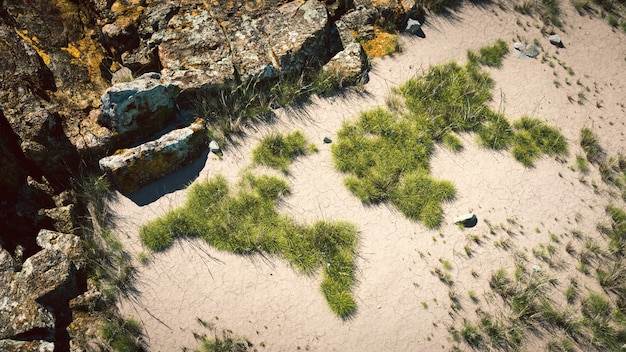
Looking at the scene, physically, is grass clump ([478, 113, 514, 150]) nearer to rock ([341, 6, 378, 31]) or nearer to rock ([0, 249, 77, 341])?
rock ([341, 6, 378, 31])

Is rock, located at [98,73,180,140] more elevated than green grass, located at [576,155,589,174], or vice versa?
rock, located at [98,73,180,140]

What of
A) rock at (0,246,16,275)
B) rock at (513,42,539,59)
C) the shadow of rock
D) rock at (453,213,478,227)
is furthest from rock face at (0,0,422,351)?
rock at (453,213,478,227)

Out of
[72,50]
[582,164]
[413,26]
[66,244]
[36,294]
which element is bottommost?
[36,294]

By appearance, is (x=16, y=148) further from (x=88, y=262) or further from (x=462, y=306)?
(x=462, y=306)

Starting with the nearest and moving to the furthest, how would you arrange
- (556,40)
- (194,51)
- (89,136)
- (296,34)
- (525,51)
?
(89,136) < (194,51) < (296,34) < (525,51) < (556,40)

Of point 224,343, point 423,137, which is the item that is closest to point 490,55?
point 423,137

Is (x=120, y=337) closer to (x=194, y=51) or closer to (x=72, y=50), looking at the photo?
(x=194, y=51)
